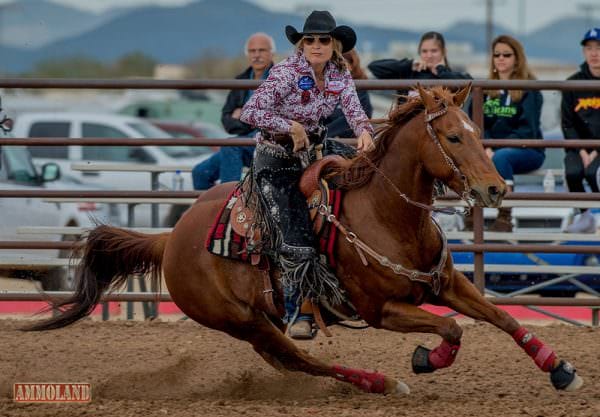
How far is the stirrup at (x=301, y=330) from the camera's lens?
5.66m

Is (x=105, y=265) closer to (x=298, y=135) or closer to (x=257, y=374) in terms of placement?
(x=257, y=374)

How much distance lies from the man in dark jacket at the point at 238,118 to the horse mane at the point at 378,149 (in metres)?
2.52

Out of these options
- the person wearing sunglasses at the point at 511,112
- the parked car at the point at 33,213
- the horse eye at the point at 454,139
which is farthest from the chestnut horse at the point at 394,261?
the person wearing sunglasses at the point at 511,112

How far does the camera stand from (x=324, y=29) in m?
5.35

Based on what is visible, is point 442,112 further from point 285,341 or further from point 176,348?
point 176,348

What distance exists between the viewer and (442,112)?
518 centimetres

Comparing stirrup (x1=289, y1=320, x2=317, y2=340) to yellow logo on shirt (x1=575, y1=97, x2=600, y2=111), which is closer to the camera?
stirrup (x1=289, y1=320, x2=317, y2=340)

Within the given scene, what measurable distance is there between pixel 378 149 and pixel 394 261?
22.7 inches

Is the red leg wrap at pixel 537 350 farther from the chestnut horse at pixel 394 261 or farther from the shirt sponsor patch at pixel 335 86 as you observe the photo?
the shirt sponsor patch at pixel 335 86

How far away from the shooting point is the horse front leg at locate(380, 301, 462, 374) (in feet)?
17.3

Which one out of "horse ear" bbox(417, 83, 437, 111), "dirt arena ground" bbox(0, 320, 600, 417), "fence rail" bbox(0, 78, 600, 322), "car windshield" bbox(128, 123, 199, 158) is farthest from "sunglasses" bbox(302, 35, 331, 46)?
"car windshield" bbox(128, 123, 199, 158)

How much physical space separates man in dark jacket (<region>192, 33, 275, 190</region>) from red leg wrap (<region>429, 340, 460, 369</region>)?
119 inches

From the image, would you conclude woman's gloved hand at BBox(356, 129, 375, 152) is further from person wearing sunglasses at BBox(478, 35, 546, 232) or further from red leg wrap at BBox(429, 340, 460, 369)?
person wearing sunglasses at BBox(478, 35, 546, 232)

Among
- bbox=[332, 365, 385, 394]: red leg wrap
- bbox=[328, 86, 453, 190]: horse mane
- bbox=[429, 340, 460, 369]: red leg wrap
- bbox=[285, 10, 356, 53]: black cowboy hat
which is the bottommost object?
bbox=[332, 365, 385, 394]: red leg wrap
